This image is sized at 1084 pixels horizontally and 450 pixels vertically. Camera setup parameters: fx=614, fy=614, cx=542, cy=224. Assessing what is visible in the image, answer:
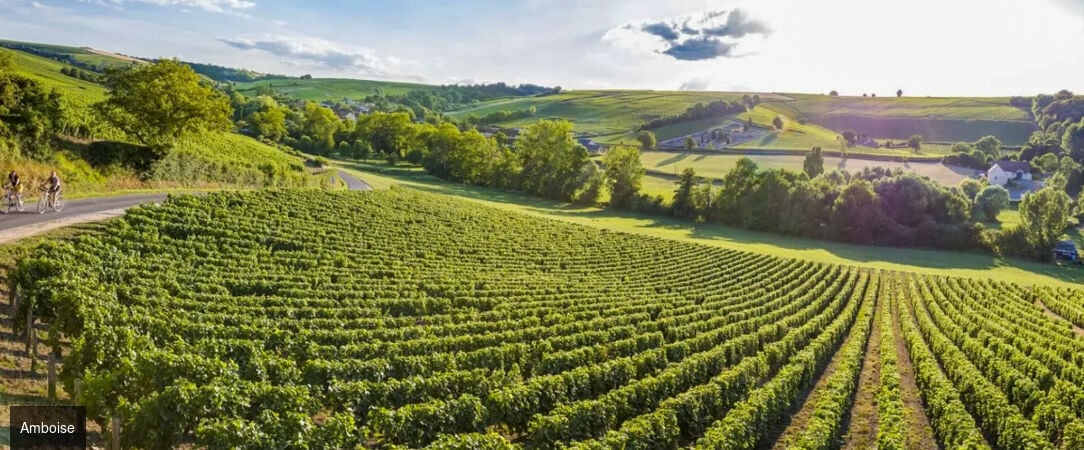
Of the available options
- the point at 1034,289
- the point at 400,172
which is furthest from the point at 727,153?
the point at 1034,289

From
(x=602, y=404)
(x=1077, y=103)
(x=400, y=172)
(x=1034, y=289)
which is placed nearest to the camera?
(x=602, y=404)

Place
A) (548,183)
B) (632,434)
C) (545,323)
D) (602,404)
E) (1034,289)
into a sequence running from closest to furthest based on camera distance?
1. (632,434)
2. (602,404)
3. (545,323)
4. (1034,289)
5. (548,183)

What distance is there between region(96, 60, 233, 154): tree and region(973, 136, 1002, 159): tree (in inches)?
6242

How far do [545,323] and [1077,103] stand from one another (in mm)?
217298

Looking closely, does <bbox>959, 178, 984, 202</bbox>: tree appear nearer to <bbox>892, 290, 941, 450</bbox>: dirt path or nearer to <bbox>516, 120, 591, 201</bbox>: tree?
<bbox>516, 120, 591, 201</bbox>: tree

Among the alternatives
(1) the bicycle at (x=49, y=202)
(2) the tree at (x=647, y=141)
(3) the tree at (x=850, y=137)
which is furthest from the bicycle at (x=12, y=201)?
(3) the tree at (x=850, y=137)

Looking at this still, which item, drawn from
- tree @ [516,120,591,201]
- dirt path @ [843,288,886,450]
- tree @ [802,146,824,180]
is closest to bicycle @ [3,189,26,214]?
dirt path @ [843,288,886,450]

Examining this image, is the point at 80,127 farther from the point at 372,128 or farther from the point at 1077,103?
the point at 1077,103

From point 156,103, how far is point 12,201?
20133 millimetres

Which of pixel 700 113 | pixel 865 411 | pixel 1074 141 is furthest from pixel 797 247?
pixel 1074 141

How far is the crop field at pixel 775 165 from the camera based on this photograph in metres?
122

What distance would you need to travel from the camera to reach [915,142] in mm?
153875

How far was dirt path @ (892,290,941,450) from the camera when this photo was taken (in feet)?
64.8

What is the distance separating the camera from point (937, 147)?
6152 inches
